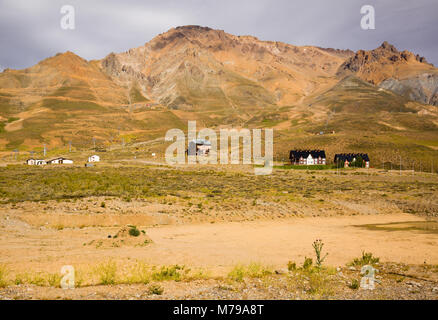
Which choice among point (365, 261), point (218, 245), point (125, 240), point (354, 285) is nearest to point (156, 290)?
point (354, 285)

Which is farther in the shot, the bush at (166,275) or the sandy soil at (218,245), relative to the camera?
the sandy soil at (218,245)

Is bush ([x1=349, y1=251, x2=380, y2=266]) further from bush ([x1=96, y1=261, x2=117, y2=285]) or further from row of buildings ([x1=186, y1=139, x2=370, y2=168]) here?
row of buildings ([x1=186, y1=139, x2=370, y2=168])

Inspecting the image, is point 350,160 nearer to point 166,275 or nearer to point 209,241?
point 209,241

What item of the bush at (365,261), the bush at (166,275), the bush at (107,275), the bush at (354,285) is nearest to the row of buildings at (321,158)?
the bush at (365,261)

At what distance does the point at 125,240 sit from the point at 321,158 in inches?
3451

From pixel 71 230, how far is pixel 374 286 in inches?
728

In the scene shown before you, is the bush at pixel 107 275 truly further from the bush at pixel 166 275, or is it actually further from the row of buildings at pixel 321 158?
the row of buildings at pixel 321 158

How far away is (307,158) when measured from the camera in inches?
3693

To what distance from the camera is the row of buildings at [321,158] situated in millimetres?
88688

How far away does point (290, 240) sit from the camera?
19484mm

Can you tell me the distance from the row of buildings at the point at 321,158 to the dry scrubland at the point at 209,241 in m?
52.2

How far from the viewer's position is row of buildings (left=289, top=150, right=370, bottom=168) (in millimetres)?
88688
